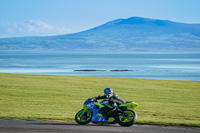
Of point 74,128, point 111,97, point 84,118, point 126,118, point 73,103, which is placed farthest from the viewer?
point 73,103

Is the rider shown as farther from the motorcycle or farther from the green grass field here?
the green grass field

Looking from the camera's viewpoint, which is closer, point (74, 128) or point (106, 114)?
point (74, 128)

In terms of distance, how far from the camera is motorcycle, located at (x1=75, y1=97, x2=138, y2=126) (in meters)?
13.3

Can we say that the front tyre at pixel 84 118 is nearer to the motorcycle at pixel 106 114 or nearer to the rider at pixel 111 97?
the motorcycle at pixel 106 114

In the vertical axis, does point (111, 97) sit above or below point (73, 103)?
above

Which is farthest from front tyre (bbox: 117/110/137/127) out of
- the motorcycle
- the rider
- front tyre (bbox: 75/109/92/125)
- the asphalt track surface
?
front tyre (bbox: 75/109/92/125)

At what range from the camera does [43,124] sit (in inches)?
541

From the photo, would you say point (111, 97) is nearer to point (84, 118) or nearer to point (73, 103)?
point (84, 118)

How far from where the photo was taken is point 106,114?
45.0 ft

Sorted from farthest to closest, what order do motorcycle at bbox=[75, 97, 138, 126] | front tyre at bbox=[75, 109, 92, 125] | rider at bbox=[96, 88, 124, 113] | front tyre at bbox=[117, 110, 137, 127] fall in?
front tyre at bbox=[75, 109, 92, 125] < rider at bbox=[96, 88, 124, 113] < motorcycle at bbox=[75, 97, 138, 126] < front tyre at bbox=[117, 110, 137, 127]

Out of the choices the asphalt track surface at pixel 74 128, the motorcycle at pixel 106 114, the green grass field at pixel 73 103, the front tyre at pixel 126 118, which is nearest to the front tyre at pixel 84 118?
the motorcycle at pixel 106 114

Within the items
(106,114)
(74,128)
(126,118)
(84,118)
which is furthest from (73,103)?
(74,128)

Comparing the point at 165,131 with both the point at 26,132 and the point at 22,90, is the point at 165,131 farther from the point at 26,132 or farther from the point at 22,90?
the point at 22,90

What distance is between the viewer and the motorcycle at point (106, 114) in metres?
13.3
